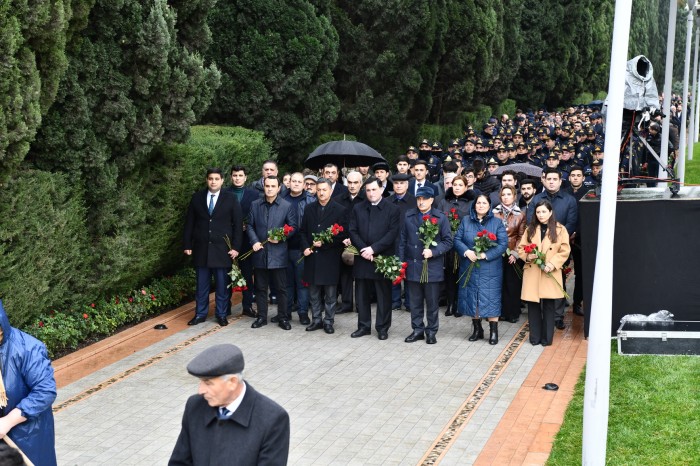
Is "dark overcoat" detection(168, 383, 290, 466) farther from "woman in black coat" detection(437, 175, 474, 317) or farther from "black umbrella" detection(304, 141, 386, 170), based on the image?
"black umbrella" detection(304, 141, 386, 170)

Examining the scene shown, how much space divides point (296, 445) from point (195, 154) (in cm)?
677

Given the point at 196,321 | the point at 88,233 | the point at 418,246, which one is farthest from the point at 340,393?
the point at 88,233

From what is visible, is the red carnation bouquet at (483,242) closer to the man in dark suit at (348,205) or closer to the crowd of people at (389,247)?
the crowd of people at (389,247)

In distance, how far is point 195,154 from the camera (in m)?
15.4

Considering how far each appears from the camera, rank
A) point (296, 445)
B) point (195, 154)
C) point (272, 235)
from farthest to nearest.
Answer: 1. point (195, 154)
2. point (272, 235)
3. point (296, 445)

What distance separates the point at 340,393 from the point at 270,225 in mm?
3510

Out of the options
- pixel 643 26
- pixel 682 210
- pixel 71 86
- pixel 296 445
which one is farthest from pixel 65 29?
pixel 643 26

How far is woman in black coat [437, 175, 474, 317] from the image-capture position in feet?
47.2

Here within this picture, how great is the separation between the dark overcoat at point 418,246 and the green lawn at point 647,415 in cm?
240

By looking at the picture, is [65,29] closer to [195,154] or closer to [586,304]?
[195,154]

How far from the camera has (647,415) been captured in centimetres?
1000

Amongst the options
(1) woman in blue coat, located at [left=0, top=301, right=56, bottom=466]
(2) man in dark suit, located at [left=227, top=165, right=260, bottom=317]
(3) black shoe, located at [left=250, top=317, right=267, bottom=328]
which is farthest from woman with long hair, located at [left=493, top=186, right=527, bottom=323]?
(1) woman in blue coat, located at [left=0, top=301, right=56, bottom=466]

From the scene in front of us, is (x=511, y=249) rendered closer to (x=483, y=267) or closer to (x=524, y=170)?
(x=483, y=267)

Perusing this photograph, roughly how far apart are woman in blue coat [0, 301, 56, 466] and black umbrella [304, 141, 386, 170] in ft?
31.7
